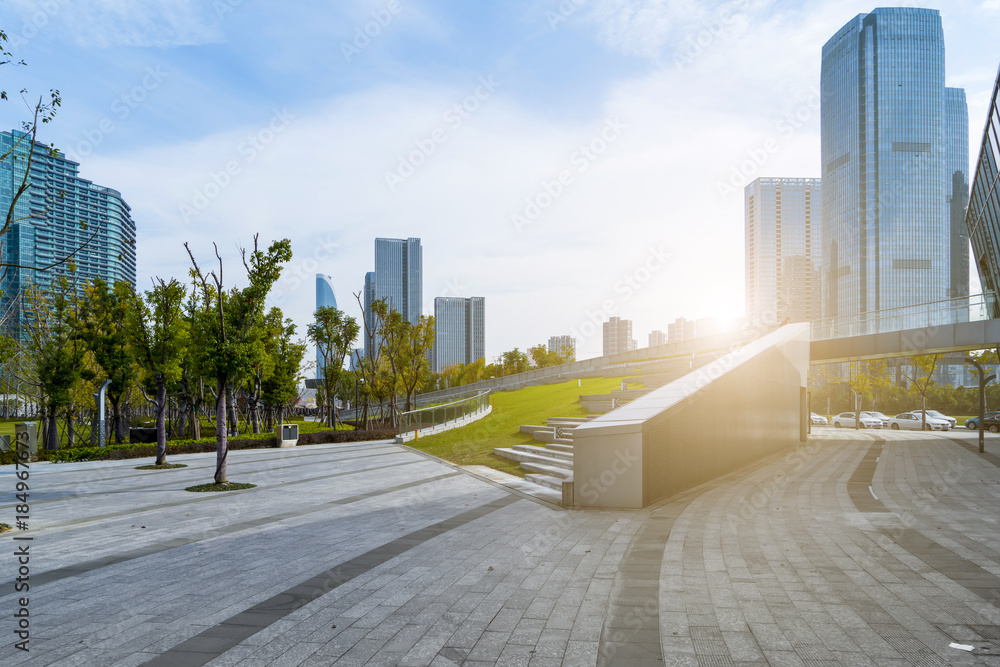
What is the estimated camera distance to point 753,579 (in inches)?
241

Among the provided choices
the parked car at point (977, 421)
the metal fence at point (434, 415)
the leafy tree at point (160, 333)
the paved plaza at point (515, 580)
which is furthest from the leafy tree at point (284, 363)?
the parked car at point (977, 421)

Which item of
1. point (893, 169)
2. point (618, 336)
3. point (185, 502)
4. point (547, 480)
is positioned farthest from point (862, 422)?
point (893, 169)

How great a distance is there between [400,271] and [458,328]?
38651 millimetres

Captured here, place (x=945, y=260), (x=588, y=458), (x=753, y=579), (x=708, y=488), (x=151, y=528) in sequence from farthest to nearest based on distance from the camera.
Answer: (x=945, y=260) < (x=708, y=488) < (x=588, y=458) < (x=151, y=528) < (x=753, y=579)

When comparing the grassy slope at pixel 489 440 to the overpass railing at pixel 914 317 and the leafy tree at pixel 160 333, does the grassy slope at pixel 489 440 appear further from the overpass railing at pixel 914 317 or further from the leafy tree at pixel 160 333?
the overpass railing at pixel 914 317

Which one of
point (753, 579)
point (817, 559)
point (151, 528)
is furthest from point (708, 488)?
point (151, 528)

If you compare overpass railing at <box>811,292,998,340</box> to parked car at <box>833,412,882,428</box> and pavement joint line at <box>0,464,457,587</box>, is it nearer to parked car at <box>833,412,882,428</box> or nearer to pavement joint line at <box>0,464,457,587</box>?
parked car at <box>833,412,882,428</box>

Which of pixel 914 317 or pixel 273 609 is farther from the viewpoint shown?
pixel 914 317

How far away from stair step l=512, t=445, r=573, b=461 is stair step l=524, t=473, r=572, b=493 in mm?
1334

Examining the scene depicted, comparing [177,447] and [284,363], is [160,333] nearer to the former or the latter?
[177,447]

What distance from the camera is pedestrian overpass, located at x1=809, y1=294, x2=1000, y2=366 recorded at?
2377 centimetres

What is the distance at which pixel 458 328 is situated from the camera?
176125 millimetres

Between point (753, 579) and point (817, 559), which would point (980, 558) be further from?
point (753, 579)

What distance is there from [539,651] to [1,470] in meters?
22.7
